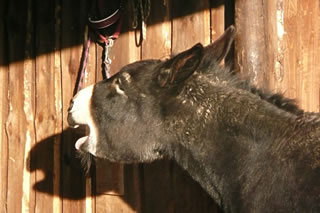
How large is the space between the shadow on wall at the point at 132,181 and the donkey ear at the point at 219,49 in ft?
3.11

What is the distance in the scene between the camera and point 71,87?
389 cm

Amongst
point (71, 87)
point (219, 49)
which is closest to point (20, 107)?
point (71, 87)

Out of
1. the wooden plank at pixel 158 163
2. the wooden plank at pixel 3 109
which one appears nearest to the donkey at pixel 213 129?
the wooden plank at pixel 158 163

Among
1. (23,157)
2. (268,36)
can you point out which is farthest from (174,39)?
(23,157)

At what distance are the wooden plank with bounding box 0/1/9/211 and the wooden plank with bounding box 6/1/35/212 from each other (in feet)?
0.21

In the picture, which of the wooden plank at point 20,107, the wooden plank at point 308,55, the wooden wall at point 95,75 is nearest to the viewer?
the wooden wall at point 95,75

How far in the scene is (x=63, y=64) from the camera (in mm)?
3934

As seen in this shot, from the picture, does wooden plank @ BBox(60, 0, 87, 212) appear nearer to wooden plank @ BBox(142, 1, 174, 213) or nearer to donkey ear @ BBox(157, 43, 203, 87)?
wooden plank @ BBox(142, 1, 174, 213)

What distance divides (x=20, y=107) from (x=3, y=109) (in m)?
0.25

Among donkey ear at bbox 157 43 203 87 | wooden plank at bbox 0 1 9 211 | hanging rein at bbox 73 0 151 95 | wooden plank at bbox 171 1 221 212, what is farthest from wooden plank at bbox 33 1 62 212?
donkey ear at bbox 157 43 203 87

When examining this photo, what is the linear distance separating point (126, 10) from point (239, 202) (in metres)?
1.81

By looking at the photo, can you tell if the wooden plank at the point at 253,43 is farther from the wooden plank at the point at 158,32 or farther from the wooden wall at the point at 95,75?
the wooden plank at the point at 158,32

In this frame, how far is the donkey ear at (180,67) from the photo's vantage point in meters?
2.40

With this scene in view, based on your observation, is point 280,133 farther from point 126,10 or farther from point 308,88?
point 126,10
